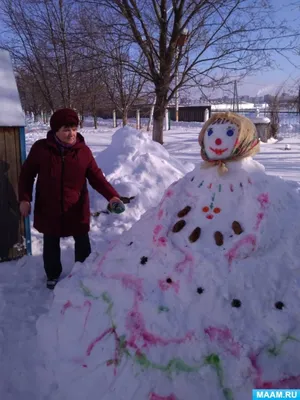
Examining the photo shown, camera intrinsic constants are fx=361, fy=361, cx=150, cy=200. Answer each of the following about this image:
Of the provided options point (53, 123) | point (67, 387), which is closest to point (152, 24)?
point (53, 123)

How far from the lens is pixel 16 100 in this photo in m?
3.42

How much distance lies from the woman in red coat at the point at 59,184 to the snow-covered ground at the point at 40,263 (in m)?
0.31

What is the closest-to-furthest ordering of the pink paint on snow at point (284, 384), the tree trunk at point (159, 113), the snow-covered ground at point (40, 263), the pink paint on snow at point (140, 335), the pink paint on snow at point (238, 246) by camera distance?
the pink paint on snow at point (284, 384), the pink paint on snow at point (140, 335), the pink paint on snow at point (238, 246), the snow-covered ground at point (40, 263), the tree trunk at point (159, 113)

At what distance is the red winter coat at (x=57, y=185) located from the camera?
2936mm

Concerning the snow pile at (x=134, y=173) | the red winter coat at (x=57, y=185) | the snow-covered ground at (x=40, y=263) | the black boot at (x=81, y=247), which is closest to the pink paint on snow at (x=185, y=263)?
the snow-covered ground at (x=40, y=263)

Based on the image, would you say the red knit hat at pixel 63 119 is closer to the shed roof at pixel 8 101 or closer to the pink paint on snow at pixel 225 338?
the shed roof at pixel 8 101

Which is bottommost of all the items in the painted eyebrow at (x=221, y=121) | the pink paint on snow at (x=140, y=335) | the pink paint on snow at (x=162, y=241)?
the pink paint on snow at (x=140, y=335)

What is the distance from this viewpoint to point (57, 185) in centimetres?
296

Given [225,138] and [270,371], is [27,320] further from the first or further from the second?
[225,138]

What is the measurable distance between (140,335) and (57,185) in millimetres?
1446

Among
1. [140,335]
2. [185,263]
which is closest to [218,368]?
[140,335]

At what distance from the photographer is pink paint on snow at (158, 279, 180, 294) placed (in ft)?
7.00

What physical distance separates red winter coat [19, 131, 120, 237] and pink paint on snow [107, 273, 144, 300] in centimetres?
92

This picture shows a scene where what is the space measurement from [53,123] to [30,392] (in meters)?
1.90
